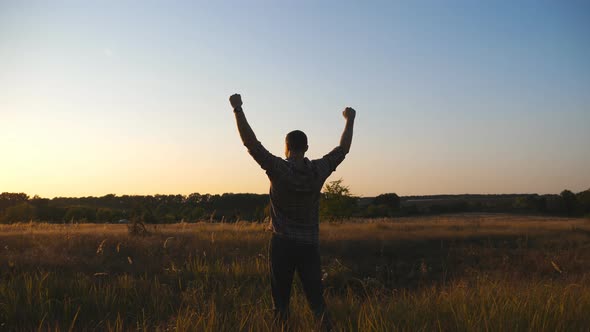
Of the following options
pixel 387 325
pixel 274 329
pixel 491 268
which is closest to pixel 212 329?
pixel 274 329

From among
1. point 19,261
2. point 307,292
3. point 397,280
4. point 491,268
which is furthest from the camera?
point 491,268

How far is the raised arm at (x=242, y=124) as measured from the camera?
4.08 meters

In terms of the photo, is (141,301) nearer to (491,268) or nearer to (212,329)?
(212,329)

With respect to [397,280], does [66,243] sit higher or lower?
higher

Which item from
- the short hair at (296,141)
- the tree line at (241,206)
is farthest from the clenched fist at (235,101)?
the tree line at (241,206)

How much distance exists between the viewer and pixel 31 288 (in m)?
6.07

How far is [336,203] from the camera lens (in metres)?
36.8

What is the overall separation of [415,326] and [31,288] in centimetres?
485

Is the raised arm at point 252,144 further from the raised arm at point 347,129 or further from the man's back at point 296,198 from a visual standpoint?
the raised arm at point 347,129

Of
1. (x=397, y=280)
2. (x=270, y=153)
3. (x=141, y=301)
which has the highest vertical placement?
(x=270, y=153)

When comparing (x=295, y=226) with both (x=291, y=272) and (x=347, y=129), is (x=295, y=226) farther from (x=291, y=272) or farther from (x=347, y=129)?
(x=347, y=129)

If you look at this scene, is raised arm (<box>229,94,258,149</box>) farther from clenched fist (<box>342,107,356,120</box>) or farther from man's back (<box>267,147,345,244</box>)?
clenched fist (<box>342,107,356,120</box>)

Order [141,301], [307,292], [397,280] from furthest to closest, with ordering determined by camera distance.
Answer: [397,280], [141,301], [307,292]

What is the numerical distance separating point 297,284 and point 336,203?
1154 inches
